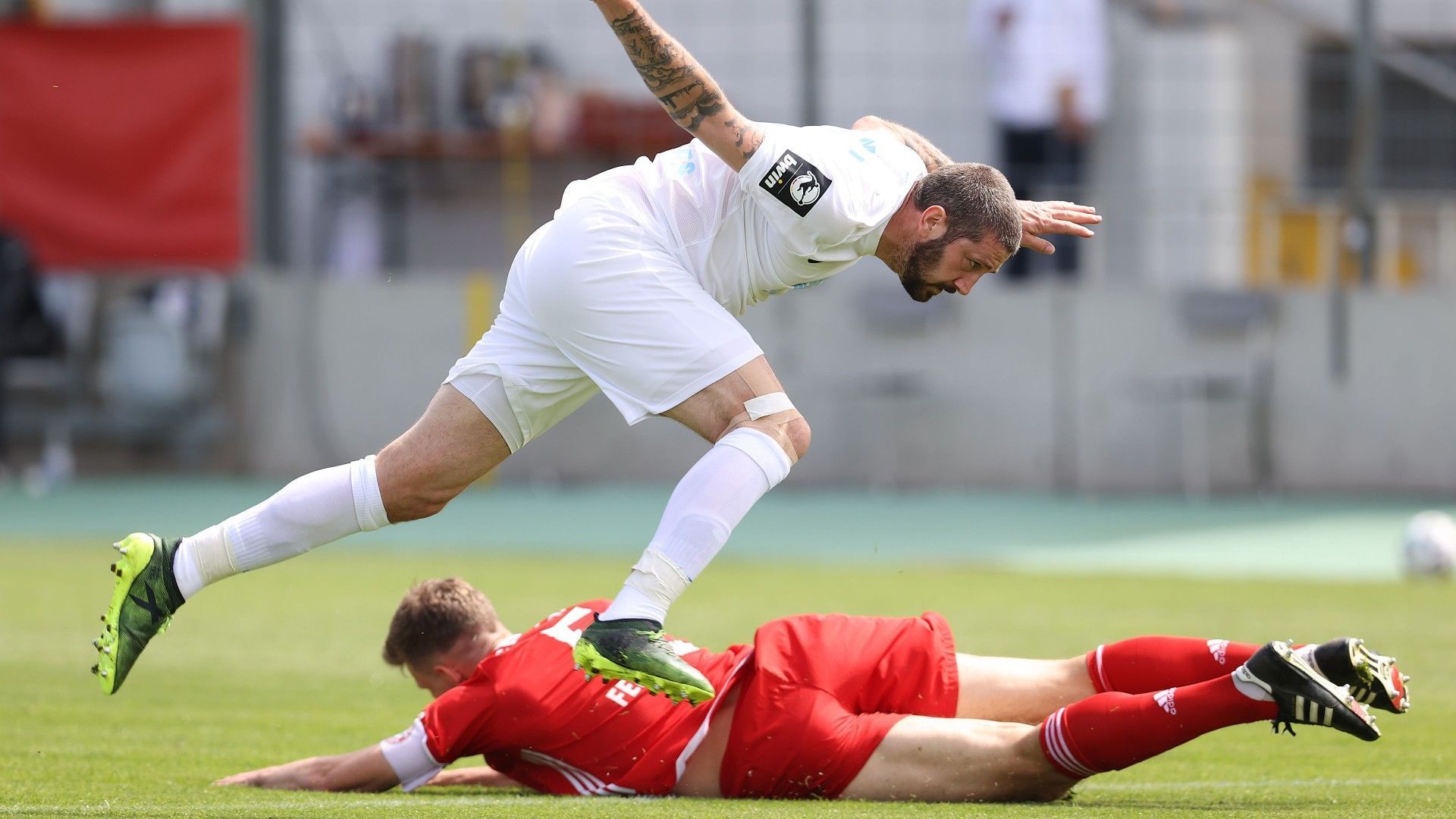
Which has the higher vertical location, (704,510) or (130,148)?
(130,148)

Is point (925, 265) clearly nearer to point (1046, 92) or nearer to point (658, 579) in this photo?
point (658, 579)

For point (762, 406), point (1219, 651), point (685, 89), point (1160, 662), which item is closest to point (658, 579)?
point (762, 406)

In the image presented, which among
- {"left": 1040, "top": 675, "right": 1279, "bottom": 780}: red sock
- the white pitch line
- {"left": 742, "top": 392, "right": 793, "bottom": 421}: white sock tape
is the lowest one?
the white pitch line

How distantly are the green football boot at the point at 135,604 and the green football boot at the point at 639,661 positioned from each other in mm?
1306

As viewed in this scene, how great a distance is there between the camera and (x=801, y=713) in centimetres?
462

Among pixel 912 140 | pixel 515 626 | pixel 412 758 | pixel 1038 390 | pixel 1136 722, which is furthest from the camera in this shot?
pixel 1038 390

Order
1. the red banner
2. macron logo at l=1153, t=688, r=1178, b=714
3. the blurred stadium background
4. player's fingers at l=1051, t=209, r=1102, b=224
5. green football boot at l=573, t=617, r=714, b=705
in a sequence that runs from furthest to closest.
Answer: the red banner → the blurred stadium background → player's fingers at l=1051, t=209, r=1102, b=224 → macron logo at l=1153, t=688, r=1178, b=714 → green football boot at l=573, t=617, r=714, b=705

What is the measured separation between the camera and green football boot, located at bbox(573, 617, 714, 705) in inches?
165

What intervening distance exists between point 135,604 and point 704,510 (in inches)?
63.2

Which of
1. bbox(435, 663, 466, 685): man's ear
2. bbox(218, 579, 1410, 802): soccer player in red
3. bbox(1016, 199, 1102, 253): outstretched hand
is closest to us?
bbox(218, 579, 1410, 802): soccer player in red

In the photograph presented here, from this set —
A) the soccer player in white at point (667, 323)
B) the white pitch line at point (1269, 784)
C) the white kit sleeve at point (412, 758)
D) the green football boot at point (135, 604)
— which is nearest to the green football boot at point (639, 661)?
the soccer player in white at point (667, 323)

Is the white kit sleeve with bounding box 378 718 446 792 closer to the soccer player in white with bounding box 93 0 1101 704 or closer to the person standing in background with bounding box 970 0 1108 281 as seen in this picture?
the soccer player in white with bounding box 93 0 1101 704

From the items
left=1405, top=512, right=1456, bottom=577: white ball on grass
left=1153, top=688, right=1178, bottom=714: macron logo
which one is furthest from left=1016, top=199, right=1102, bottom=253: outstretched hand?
left=1405, top=512, right=1456, bottom=577: white ball on grass

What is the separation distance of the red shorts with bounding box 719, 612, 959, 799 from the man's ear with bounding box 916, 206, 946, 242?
3.34 ft
